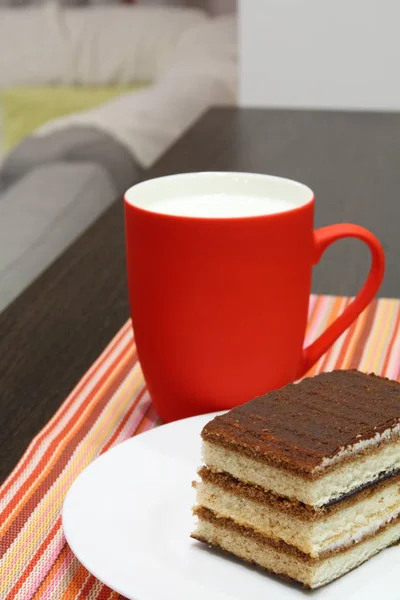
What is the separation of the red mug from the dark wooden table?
0.10 m

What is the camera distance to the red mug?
20.8 inches

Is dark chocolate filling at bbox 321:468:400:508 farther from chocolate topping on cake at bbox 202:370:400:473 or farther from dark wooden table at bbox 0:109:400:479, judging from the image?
dark wooden table at bbox 0:109:400:479

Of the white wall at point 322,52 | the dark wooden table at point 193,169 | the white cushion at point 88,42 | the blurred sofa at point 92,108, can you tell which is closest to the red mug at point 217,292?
the dark wooden table at point 193,169

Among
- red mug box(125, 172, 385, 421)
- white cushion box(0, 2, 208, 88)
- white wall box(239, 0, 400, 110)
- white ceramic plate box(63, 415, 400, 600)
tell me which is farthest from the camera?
white cushion box(0, 2, 208, 88)

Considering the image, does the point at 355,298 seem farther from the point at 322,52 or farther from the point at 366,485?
the point at 322,52

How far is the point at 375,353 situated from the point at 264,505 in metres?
0.27

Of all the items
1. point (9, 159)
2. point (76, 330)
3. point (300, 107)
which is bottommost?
point (9, 159)

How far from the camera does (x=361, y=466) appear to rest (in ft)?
1.45

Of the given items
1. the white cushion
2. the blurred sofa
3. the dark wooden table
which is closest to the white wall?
the dark wooden table

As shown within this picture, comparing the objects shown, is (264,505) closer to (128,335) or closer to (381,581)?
(381,581)

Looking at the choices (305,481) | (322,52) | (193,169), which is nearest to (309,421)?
(305,481)

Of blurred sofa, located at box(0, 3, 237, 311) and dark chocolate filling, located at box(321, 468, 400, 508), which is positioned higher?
dark chocolate filling, located at box(321, 468, 400, 508)

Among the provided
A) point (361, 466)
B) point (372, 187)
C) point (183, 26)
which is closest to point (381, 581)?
point (361, 466)

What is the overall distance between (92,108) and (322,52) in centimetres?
151
